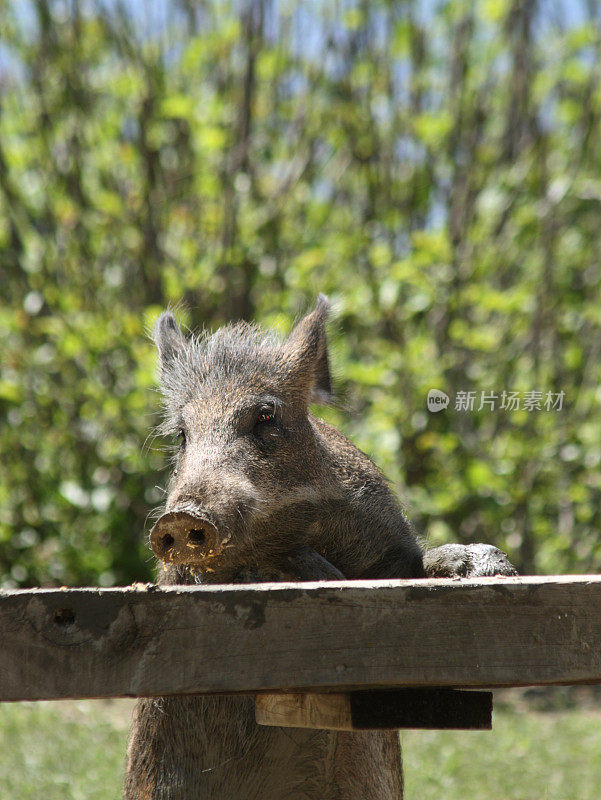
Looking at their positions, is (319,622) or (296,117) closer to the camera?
(319,622)

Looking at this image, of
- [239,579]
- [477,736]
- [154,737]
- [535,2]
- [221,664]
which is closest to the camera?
[221,664]

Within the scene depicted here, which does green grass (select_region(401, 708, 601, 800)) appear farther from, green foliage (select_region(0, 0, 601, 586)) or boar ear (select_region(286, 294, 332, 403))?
boar ear (select_region(286, 294, 332, 403))

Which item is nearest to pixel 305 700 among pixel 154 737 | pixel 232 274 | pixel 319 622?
pixel 319 622

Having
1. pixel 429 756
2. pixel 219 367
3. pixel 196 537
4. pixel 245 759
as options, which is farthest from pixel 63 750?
pixel 196 537

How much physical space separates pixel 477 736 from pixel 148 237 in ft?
13.2

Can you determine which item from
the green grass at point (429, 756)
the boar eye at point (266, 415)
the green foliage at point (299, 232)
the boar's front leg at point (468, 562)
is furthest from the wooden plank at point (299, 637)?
the green foliage at point (299, 232)

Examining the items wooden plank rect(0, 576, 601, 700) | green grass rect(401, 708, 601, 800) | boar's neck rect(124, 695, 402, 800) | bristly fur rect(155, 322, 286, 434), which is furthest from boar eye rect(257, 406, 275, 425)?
green grass rect(401, 708, 601, 800)

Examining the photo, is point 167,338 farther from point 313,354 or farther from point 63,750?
point 63,750

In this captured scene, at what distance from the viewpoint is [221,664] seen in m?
1.90

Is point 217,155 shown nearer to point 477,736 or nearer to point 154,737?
point 477,736

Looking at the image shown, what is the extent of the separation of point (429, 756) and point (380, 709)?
3.47 meters

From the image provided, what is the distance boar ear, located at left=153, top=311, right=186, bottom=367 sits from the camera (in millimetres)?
3322

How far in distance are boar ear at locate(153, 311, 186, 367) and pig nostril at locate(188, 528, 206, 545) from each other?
1058 mm

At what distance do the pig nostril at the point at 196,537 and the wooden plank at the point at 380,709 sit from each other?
408 mm
